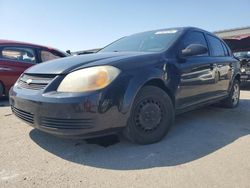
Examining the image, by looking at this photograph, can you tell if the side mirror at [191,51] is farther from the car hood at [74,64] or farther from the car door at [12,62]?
the car door at [12,62]

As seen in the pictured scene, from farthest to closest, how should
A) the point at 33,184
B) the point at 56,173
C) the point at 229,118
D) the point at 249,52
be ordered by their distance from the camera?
the point at 249,52
the point at 229,118
the point at 56,173
the point at 33,184

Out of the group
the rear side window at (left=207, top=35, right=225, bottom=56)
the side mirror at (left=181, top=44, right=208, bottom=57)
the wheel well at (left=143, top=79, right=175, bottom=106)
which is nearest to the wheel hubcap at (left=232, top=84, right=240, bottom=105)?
the rear side window at (left=207, top=35, right=225, bottom=56)

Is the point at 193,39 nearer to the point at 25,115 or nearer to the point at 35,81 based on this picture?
the point at 35,81

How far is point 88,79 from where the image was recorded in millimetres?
2947

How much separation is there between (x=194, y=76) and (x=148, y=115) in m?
1.14

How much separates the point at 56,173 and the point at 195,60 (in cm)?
260

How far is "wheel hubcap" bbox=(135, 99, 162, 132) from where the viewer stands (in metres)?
3.32

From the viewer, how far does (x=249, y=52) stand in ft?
43.7

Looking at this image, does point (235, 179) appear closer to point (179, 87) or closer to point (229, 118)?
point (179, 87)

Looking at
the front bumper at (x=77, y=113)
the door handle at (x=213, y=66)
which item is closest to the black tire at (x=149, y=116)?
the front bumper at (x=77, y=113)

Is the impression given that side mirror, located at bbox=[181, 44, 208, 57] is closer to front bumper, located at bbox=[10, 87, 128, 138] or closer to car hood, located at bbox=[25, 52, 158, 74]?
car hood, located at bbox=[25, 52, 158, 74]

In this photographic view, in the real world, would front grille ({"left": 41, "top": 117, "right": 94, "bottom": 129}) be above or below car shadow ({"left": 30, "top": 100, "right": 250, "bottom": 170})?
above

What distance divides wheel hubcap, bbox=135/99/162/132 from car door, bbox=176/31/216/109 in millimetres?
468

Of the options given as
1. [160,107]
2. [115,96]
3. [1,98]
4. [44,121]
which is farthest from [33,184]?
[1,98]
